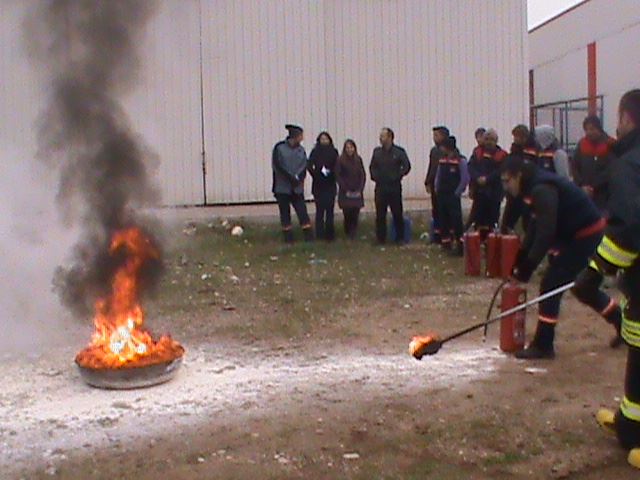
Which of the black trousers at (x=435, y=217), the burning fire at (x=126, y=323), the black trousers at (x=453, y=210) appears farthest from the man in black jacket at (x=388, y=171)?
the burning fire at (x=126, y=323)

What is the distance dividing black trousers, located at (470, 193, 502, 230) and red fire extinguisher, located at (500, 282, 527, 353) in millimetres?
4624

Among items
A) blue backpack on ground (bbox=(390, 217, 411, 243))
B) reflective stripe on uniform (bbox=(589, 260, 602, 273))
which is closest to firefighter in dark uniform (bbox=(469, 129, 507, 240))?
blue backpack on ground (bbox=(390, 217, 411, 243))

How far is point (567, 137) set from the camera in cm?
2697

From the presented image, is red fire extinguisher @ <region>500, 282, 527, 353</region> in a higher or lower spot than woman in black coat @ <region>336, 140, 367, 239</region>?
lower

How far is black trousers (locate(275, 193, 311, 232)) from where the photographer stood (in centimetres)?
1333

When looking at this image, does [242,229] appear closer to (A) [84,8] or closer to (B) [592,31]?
(A) [84,8]

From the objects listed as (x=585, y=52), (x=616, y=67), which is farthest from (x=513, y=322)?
(x=585, y=52)

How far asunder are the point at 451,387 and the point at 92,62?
3.58 m

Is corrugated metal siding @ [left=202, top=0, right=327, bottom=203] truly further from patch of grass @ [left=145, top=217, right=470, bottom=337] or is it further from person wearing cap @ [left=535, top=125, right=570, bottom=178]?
person wearing cap @ [left=535, top=125, right=570, bottom=178]

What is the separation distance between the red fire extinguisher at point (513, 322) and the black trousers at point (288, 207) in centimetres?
671

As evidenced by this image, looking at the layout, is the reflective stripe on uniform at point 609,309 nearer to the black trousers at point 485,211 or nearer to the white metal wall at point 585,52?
the black trousers at point 485,211

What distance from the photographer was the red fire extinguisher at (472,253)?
Answer: 34.7ft

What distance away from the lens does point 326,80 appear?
17.3m

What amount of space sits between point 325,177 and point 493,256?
404 cm
